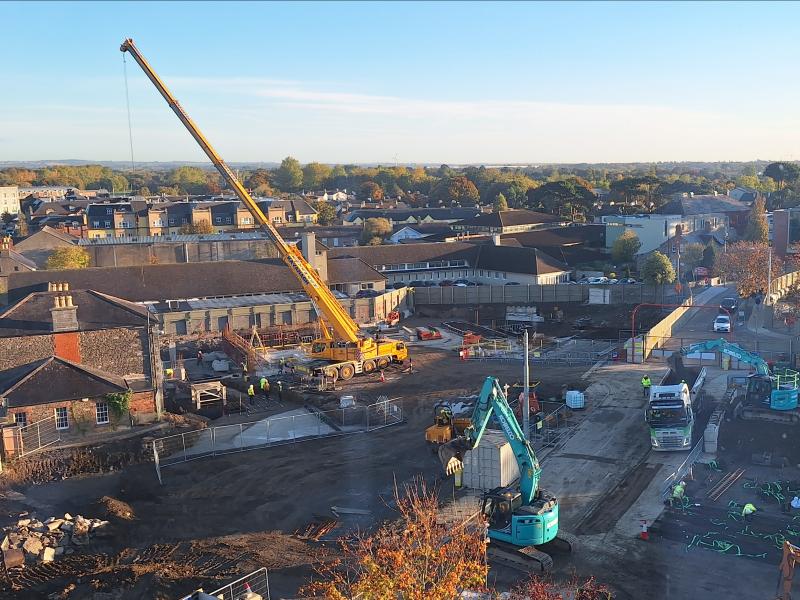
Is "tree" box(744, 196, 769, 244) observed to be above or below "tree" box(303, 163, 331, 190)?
below

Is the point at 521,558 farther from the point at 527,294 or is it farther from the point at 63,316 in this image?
the point at 527,294

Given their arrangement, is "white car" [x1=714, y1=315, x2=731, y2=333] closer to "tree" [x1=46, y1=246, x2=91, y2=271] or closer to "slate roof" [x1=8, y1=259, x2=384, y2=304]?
"slate roof" [x1=8, y1=259, x2=384, y2=304]

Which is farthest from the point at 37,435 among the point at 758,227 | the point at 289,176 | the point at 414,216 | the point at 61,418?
the point at 289,176

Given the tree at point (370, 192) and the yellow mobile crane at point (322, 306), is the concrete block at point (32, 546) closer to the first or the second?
the yellow mobile crane at point (322, 306)

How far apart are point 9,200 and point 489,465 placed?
12889cm

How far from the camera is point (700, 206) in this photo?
256ft

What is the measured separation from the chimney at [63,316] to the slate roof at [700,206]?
56322 millimetres

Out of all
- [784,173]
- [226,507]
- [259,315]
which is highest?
[784,173]

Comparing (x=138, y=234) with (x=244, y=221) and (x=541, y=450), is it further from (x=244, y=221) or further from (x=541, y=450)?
(x=541, y=450)

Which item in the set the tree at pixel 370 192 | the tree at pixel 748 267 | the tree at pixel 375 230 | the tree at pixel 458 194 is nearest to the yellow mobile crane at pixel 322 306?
the tree at pixel 748 267

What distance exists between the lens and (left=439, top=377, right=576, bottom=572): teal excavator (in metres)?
19.3

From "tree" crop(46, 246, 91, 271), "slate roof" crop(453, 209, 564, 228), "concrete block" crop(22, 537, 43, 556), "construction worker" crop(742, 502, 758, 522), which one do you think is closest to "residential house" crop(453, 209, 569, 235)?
"slate roof" crop(453, 209, 564, 228)

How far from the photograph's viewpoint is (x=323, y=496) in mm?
23641

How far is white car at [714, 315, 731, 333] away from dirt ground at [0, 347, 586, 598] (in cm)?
1974
